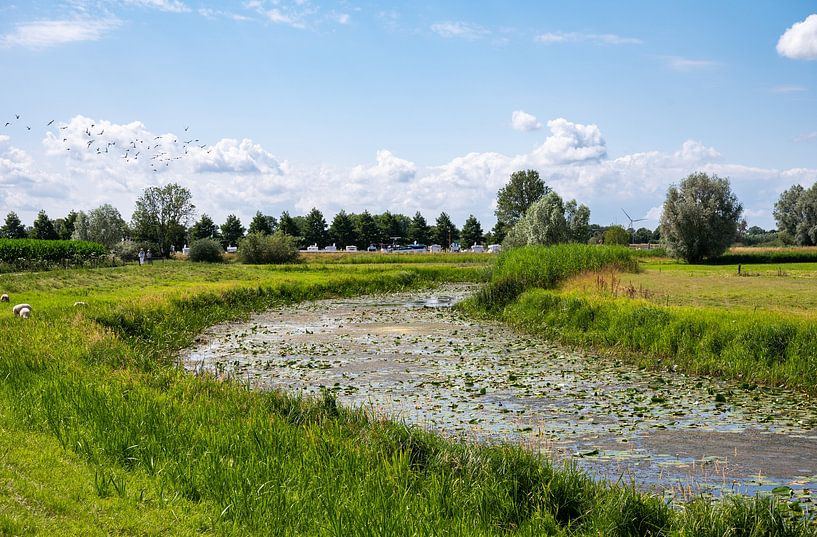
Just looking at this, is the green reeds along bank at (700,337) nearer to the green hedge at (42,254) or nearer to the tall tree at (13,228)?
the green hedge at (42,254)

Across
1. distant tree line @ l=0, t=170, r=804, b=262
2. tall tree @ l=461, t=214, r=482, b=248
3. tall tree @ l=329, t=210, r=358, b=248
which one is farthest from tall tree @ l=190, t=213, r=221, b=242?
tall tree @ l=461, t=214, r=482, b=248

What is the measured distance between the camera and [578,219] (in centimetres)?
9950

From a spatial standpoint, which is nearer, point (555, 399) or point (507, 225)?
point (555, 399)

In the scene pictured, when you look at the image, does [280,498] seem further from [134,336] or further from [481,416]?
[134,336]

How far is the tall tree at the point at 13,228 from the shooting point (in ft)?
475

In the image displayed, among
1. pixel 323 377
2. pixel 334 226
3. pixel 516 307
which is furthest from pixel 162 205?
pixel 323 377

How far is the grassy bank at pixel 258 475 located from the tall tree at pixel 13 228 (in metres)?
152

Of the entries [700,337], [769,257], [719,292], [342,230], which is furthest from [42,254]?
[342,230]

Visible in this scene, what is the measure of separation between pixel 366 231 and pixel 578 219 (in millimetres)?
57190

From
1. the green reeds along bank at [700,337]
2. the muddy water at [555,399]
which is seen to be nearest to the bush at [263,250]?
the muddy water at [555,399]

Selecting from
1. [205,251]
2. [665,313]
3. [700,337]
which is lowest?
[700,337]

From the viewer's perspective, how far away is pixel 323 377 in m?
19.5

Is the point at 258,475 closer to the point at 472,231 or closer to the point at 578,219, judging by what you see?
the point at 578,219

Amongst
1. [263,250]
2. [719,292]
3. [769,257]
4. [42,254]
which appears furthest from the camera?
[263,250]
